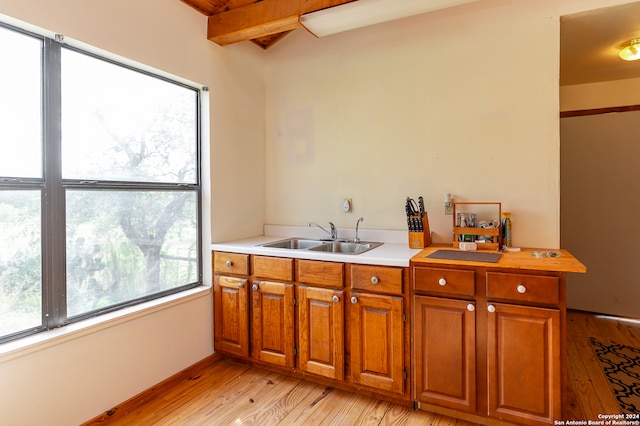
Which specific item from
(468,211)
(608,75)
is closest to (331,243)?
(468,211)

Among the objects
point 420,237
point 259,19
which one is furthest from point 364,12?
point 420,237

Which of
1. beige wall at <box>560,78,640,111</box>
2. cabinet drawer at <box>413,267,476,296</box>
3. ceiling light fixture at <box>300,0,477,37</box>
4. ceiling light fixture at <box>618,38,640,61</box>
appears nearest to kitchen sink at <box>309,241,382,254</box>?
cabinet drawer at <box>413,267,476,296</box>

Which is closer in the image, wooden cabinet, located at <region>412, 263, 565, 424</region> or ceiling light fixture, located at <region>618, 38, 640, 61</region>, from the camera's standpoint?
wooden cabinet, located at <region>412, 263, 565, 424</region>

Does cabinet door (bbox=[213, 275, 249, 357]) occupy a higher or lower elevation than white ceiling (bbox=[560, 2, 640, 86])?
lower

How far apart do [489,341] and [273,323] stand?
1.36 metres

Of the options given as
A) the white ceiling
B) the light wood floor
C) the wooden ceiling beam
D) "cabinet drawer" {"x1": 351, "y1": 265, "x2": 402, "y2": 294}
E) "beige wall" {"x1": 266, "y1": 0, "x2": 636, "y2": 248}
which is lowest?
the light wood floor

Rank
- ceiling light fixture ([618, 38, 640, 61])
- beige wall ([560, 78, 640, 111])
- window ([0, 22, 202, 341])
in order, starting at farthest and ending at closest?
beige wall ([560, 78, 640, 111]) < ceiling light fixture ([618, 38, 640, 61]) < window ([0, 22, 202, 341])

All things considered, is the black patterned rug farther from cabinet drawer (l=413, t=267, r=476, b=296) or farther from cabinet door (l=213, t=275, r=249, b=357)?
cabinet door (l=213, t=275, r=249, b=357)

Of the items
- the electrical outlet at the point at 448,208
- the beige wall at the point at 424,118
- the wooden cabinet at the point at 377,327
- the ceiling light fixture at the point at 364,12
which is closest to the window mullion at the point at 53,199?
the ceiling light fixture at the point at 364,12

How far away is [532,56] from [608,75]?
56.7 inches

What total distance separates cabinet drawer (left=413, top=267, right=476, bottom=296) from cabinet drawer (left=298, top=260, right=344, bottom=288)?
474mm

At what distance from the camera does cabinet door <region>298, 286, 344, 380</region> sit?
7.43 ft

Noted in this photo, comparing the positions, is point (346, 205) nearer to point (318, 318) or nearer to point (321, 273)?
point (321, 273)

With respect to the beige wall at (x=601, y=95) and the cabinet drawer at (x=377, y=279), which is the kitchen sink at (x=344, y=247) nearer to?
the cabinet drawer at (x=377, y=279)
